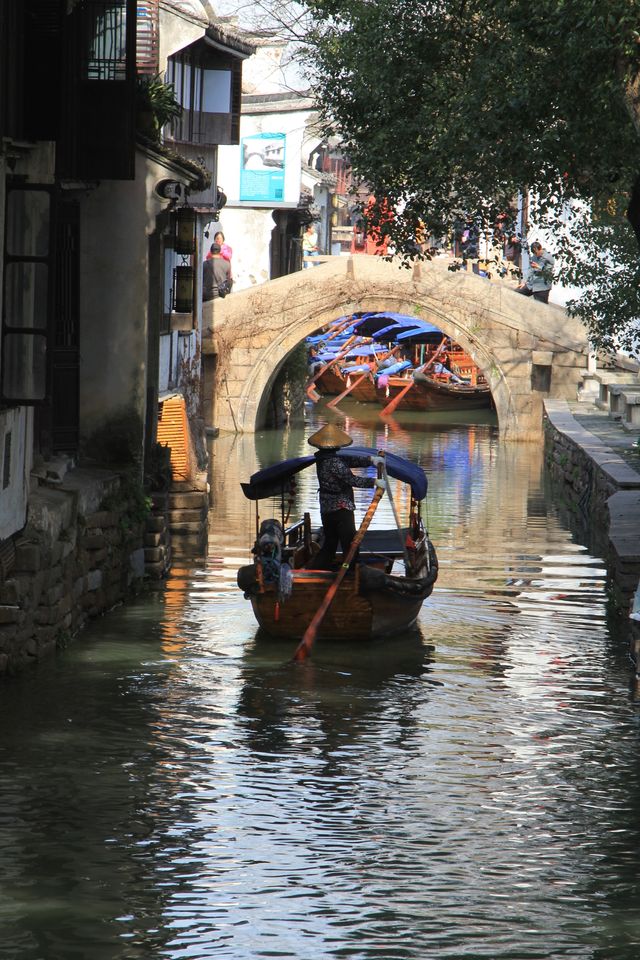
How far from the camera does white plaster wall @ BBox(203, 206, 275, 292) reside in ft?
125

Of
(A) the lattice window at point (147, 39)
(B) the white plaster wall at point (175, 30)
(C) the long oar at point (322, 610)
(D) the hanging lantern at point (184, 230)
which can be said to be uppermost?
(B) the white plaster wall at point (175, 30)

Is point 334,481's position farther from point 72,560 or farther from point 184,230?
point 184,230

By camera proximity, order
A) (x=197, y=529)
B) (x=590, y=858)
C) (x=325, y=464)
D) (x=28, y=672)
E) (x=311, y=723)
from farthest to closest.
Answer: (x=197, y=529)
(x=325, y=464)
(x=28, y=672)
(x=311, y=723)
(x=590, y=858)

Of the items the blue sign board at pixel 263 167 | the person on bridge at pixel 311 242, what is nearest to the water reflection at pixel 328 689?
the blue sign board at pixel 263 167

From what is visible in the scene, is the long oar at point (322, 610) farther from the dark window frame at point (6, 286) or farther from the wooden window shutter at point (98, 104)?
the wooden window shutter at point (98, 104)

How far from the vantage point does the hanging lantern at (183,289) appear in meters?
17.4

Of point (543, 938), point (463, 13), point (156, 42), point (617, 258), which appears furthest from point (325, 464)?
point (156, 42)

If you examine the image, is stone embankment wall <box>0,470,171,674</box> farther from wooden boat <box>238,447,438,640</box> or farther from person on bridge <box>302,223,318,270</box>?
person on bridge <box>302,223,318,270</box>

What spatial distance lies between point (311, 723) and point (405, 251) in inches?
258

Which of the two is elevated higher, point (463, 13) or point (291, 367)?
point (463, 13)

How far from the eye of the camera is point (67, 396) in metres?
14.6

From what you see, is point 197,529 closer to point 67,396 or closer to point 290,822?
point 67,396

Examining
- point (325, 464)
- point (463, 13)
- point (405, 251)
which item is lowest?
point (325, 464)

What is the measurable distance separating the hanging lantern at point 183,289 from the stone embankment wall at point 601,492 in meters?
5.41
